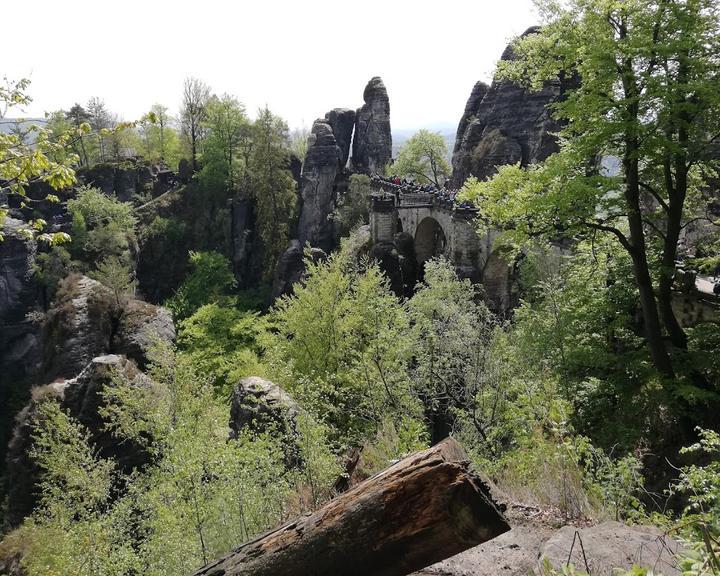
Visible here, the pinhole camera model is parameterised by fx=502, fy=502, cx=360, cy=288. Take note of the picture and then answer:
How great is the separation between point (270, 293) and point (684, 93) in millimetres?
35465

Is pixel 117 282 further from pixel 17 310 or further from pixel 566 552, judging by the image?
pixel 566 552

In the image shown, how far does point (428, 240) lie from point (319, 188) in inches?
560

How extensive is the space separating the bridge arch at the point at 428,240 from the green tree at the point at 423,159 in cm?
1721

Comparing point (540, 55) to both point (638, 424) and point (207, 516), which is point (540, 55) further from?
point (207, 516)

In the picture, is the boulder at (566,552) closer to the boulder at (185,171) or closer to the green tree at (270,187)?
the green tree at (270,187)

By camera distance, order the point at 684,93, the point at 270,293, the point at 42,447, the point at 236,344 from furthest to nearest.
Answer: the point at 270,293 < the point at 236,344 < the point at 42,447 < the point at 684,93

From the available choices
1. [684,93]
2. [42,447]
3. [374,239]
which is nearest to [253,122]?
[374,239]

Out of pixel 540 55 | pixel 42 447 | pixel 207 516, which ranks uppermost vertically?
pixel 540 55

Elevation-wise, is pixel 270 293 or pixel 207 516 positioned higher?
pixel 270 293

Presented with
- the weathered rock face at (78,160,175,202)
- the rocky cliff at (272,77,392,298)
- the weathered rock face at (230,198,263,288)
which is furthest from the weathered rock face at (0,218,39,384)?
the rocky cliff at (272,77,392,298)

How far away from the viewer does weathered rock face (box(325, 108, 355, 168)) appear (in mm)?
51625

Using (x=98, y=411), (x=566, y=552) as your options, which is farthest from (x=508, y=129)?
(x=566, y=552)

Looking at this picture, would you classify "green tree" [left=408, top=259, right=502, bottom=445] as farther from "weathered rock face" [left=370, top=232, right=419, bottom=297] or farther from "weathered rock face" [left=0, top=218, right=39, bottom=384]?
"weathered rock face" [left=0, top=218, right=39, bottom=384]

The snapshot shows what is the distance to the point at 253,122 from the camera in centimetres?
4675
